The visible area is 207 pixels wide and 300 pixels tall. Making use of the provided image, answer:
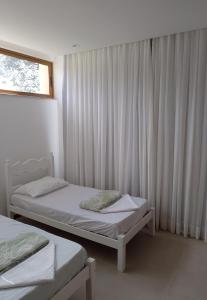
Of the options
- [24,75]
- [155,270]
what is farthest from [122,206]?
[24,75]

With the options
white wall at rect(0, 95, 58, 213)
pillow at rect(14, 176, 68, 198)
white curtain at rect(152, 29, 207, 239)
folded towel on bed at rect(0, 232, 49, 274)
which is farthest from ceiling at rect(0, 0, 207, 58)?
folded towel on bed at rect(0, 232, 49, 274)

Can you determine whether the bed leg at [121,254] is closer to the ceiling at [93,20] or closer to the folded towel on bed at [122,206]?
the folded towel on bed at [122,206]

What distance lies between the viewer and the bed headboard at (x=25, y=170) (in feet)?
10.4

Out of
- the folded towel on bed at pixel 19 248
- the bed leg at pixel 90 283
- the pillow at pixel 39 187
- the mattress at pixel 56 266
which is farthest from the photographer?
the pillow at pixel 39 187

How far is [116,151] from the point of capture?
3.46m

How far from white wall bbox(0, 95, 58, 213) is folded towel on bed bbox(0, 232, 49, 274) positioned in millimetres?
1516

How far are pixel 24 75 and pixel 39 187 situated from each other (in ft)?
5.64

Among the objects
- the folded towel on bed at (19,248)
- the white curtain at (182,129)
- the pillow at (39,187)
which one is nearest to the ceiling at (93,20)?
the white curtain at (182,129)

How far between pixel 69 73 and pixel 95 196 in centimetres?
206

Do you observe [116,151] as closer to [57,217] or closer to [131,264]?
[57,217]

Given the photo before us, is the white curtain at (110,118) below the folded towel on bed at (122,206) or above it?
above

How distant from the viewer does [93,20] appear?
7.88ft

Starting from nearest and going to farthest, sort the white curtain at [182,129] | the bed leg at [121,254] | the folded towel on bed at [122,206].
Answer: the bed leg at [121,254] < the folded towel on bed at [122,206] < the white curtain at [182,129]

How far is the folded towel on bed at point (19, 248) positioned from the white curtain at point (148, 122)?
1.75 metres
